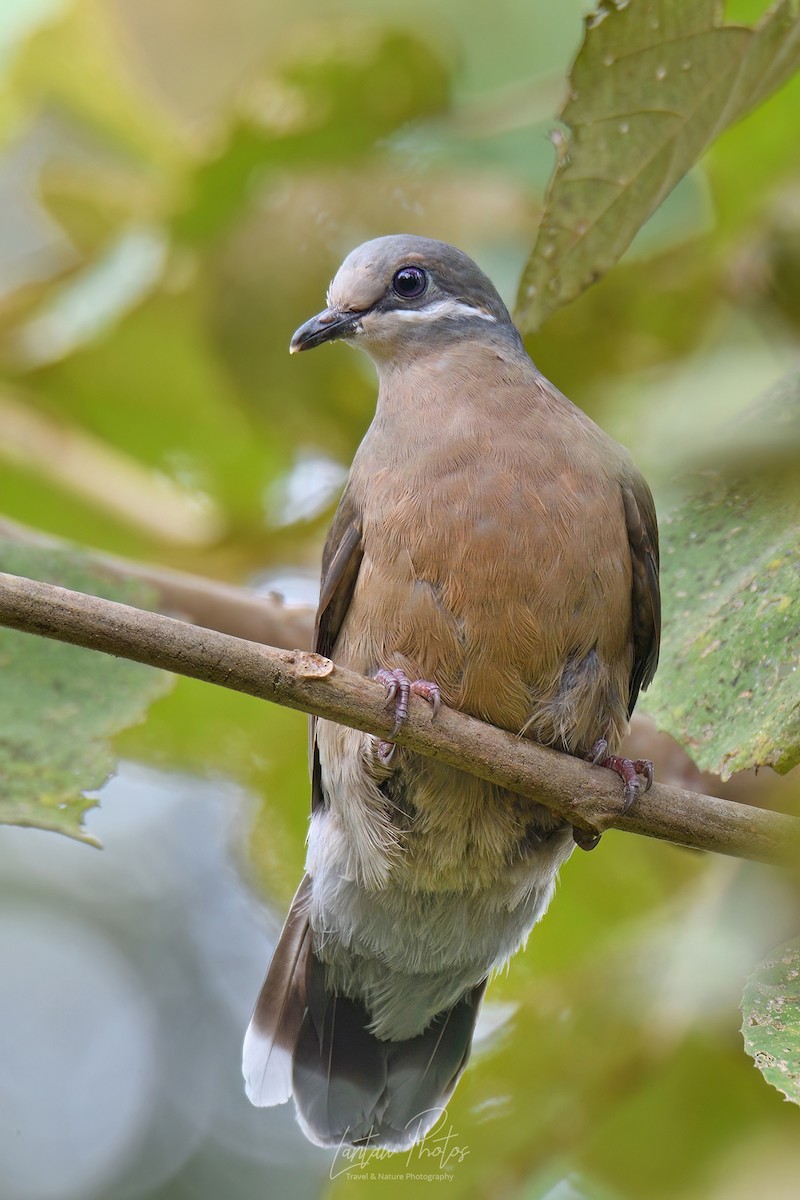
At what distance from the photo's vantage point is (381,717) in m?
2.26

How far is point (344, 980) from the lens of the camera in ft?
13.7

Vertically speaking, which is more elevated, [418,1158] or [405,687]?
[405,687]

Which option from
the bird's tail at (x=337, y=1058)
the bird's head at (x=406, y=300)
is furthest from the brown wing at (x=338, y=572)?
the bird's tail at (x=337, y=1058)

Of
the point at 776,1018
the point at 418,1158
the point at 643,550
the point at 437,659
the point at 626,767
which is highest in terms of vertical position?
the point at 643,550

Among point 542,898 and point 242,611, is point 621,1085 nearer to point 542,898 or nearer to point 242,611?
point 542,898

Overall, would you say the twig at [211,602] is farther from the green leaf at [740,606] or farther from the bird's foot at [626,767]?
the green leaf at [740,606]

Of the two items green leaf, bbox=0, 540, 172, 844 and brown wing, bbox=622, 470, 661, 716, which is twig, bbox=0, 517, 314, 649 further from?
brown wing, bbox=622, 470, 661, 716

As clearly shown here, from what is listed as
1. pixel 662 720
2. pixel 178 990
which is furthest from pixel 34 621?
pixel 178 990

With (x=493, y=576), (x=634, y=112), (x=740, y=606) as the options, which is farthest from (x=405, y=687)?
(x=634, y=112)

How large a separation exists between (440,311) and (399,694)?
181cm

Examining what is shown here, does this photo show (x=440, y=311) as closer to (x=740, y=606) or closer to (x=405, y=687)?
(x=405, y=687)

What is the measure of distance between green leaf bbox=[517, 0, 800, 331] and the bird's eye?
134 cm

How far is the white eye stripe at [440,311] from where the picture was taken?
3.90 meters

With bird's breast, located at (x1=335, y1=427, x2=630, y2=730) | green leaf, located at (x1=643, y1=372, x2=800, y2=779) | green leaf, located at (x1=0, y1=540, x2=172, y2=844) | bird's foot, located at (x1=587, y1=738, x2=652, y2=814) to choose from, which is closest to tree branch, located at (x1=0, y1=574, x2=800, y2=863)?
bird's foot, located at (x1=587, y1=738, x2=652, y2=814)
